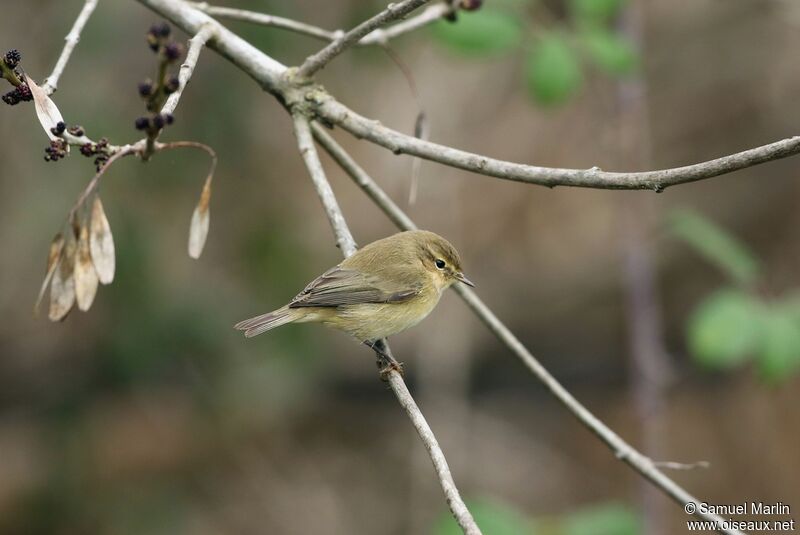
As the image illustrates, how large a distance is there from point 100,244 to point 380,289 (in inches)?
81.7

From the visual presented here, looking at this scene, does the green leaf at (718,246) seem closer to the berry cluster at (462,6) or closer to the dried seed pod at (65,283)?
the berry cluster at (462,6)

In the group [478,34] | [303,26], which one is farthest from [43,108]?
[478,34]

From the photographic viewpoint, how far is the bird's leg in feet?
11.2

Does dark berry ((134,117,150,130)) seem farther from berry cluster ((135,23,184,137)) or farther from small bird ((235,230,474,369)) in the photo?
small bird ((235,230,474,369))

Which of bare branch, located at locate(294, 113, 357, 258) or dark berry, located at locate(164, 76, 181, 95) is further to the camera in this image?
bare branch, located at locate(294, 113, 357, 258)

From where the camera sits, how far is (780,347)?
168 inches

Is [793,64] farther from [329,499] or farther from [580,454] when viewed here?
[329,499]

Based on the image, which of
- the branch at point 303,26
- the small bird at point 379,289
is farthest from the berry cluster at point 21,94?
the small bird at point 379,289

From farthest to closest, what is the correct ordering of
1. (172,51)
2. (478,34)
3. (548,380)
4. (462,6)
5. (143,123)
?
(478,34)
(462,6)
(548,380)
(143,123)
(172,51)

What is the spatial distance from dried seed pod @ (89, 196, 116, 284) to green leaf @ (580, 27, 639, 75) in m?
2.86

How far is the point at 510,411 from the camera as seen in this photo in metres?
9.77

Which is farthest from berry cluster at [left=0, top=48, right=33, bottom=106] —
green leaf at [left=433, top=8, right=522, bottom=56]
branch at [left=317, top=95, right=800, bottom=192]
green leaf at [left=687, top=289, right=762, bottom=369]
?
green leaf at [left=687, top=289, right=762, bottom=369]

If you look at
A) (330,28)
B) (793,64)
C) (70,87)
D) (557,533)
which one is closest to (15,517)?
(70,87)

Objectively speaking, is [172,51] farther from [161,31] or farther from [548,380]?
[548,380]
